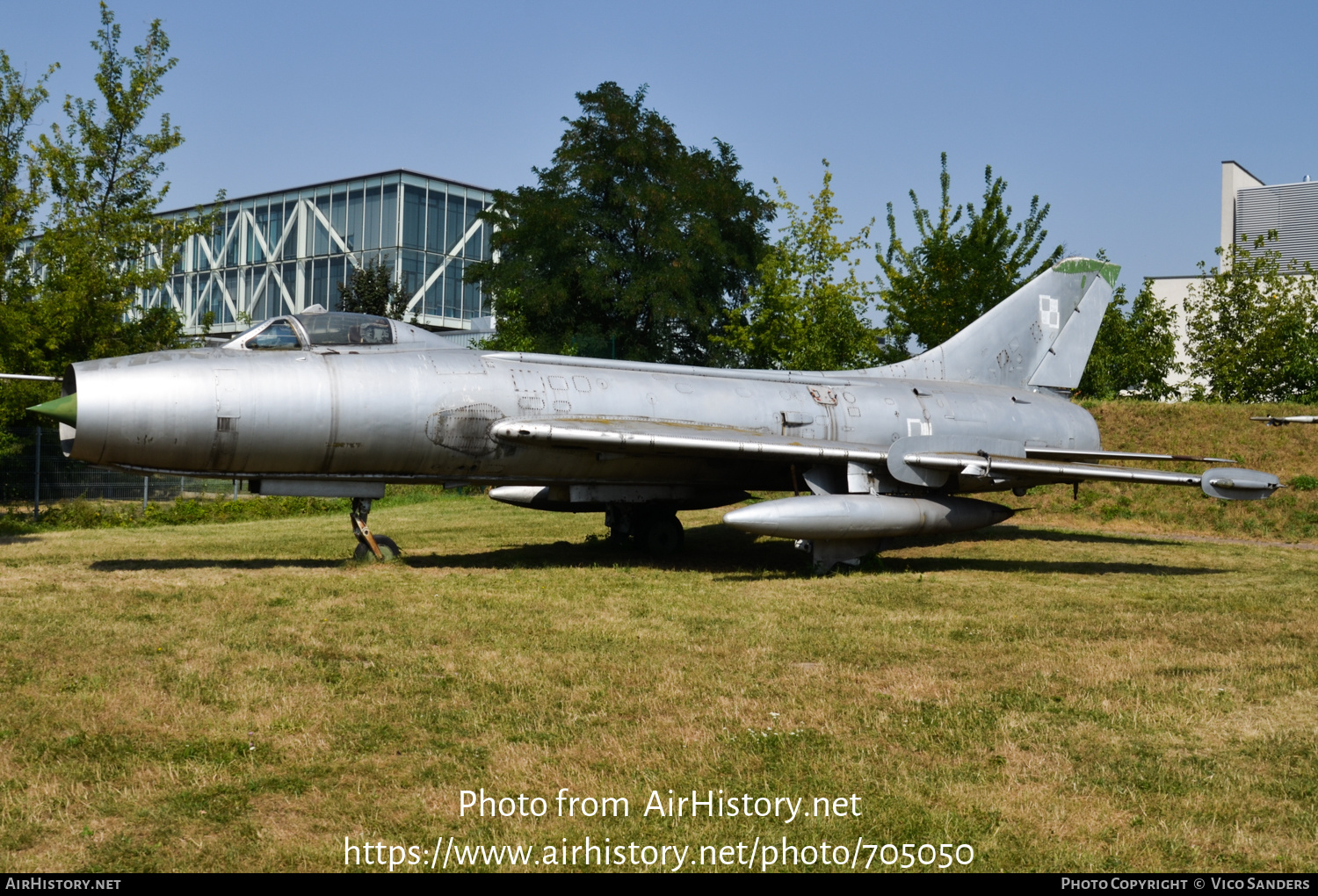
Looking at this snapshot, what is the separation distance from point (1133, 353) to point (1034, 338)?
18950 millimetres

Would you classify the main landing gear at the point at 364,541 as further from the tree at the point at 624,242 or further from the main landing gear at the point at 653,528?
the tree at the point at 624,242

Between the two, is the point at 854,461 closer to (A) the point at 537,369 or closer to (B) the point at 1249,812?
(A) the point at 537,369

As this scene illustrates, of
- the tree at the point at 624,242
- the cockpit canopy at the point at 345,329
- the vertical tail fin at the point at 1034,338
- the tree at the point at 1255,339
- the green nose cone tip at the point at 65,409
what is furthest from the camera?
the tree at the point at 624,242

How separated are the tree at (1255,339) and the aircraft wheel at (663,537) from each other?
22297mm

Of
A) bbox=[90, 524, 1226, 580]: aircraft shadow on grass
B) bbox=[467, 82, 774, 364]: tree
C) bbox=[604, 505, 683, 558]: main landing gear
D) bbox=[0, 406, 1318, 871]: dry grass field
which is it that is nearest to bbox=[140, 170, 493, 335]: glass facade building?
bbox=[467, 82, 774, 364]: tree

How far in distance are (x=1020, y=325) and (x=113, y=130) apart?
67.0ft

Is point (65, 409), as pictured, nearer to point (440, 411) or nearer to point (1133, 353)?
point (440, 411)

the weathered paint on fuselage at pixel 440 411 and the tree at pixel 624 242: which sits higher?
the tree at pixel 624 242

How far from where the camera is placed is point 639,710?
609cm

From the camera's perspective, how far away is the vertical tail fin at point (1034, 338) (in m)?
16.5

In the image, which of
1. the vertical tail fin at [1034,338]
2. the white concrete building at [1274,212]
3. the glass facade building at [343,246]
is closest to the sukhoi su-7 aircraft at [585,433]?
the vertical tail fin at [1034,338]

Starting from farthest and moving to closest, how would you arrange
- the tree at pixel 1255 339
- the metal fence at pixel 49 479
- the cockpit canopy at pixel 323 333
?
the tree at pixel 1255 339
the metal fence at pixel 49 479
the cockpit canopy at pixel 323 333

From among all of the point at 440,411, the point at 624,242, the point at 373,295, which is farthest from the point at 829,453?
the point at 624,242

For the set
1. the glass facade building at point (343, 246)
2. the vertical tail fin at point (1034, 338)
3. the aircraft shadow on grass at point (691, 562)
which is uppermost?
the glass facade building at point (343, 246)
